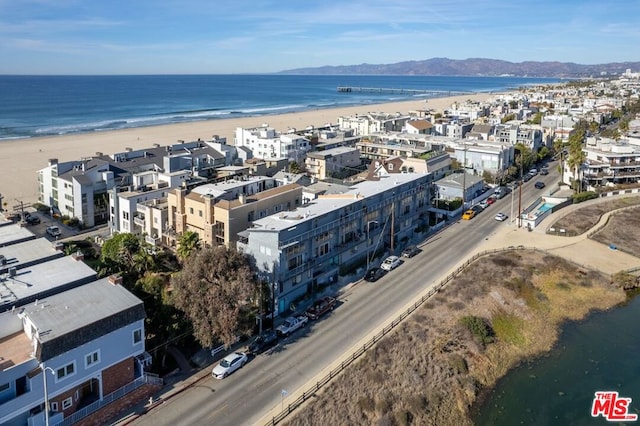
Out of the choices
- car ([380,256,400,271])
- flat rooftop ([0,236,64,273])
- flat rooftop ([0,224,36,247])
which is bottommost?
car ([380,256,400,271])

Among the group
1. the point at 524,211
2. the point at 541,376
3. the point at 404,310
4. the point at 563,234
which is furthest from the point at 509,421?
the point at 524,211

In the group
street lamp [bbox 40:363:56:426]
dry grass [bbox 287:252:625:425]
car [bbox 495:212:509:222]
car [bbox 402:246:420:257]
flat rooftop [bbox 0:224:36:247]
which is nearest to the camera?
street lamp [bbox 40:363:56:426]

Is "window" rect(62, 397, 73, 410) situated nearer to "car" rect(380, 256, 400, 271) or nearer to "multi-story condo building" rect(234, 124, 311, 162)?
"car" rect(380, 256, 400, 271)

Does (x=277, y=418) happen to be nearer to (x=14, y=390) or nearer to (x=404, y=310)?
(x=14, y=390)

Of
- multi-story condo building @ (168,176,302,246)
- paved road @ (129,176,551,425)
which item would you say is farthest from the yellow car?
multi-story condo building @ (168,176,302,246)

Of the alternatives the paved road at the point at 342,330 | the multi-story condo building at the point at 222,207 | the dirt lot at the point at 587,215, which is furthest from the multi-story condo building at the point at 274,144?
the dirt lot at the point at 587,215

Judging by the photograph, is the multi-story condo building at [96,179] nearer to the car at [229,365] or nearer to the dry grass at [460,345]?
the car at [229,365]

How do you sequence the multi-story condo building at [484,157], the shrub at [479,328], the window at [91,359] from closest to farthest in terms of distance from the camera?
the window at [91,359] < the shrub at [479,328] < the multi-story condo building at [484,157]

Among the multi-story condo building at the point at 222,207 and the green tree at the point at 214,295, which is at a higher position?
the multi-story condo building at the point at 222,207

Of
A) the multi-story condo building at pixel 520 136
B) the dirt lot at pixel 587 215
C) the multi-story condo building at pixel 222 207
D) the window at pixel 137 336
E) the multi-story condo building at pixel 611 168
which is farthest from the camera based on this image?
the multi-story condo building at pixel 520 136
